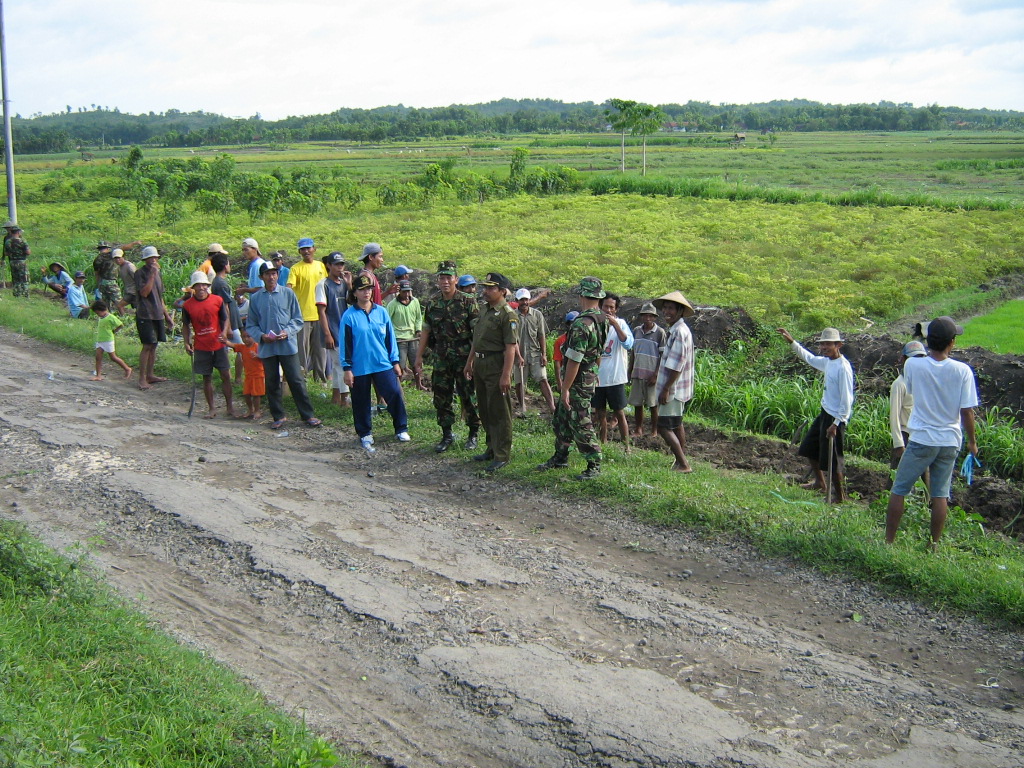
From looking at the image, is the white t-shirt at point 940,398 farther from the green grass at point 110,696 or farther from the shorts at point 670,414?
the green grass at point 110,696

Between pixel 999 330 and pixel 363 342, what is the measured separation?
13.0m

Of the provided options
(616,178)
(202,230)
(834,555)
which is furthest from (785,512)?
(616,178)

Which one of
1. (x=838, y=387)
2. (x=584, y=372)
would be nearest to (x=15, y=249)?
(x=584, y=372)

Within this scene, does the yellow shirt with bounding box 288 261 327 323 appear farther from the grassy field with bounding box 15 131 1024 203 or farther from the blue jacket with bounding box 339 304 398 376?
the grassy field with bounding box 15 131 1024 203

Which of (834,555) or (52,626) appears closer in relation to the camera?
(52,626)

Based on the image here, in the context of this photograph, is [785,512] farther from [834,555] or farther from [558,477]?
[558,477]

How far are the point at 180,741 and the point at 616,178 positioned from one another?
39346mm

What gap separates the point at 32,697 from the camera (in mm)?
4207

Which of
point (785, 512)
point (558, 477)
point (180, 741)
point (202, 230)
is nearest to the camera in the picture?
point (180, 741)

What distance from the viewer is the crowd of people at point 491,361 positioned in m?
6.54

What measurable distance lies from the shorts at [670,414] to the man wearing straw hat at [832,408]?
4.02 feet

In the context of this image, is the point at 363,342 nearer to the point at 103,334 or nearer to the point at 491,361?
the point at 491,361

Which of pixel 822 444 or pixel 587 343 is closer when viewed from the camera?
pixel 587 343

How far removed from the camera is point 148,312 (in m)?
12.0
